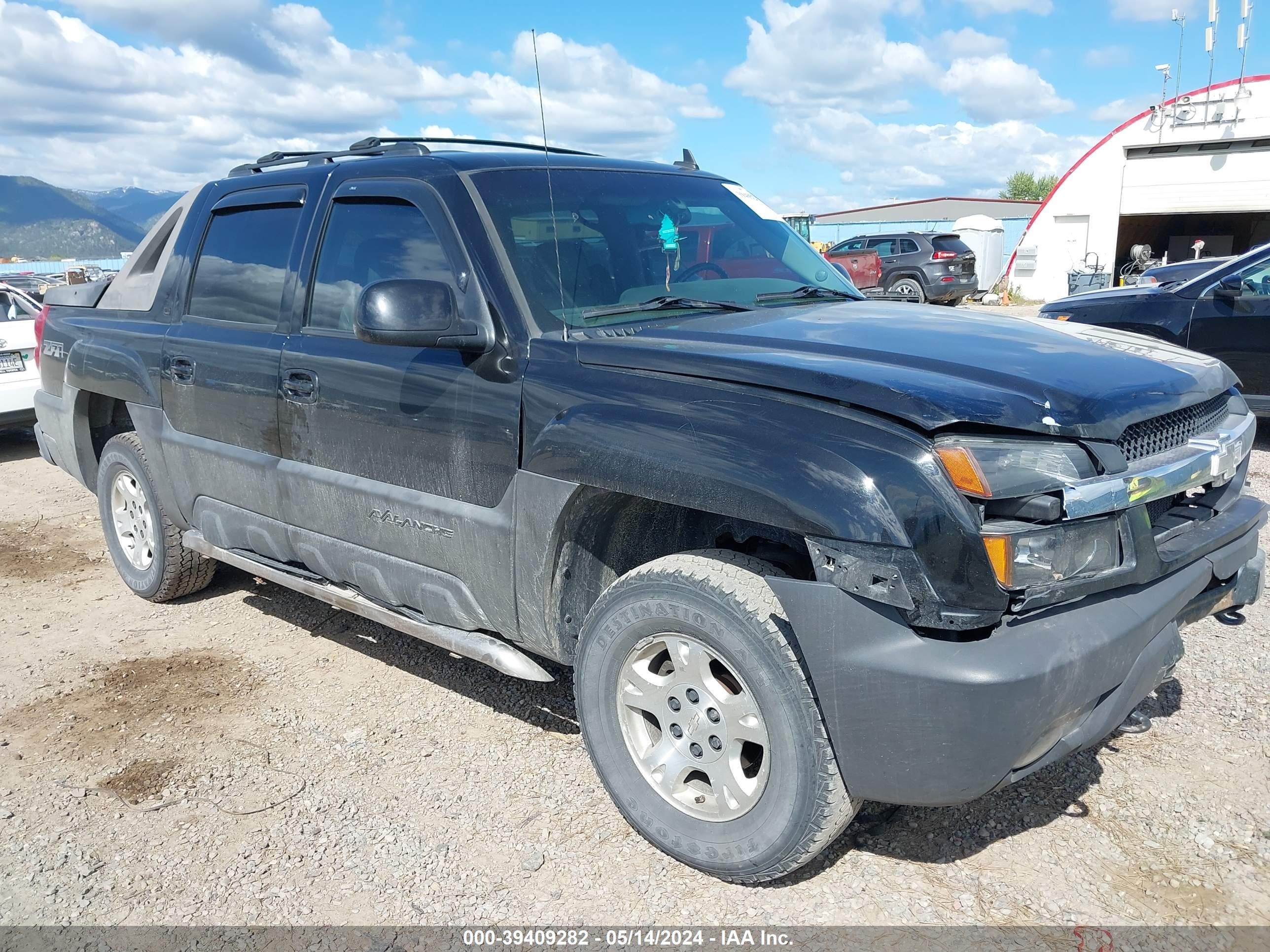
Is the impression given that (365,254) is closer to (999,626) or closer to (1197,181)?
(999,626)

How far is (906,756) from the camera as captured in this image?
224 centimetres

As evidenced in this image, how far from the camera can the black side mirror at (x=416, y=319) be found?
2.81 metres

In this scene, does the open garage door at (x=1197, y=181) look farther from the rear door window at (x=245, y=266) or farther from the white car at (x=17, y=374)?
the rear door window at (x=245, y=266)

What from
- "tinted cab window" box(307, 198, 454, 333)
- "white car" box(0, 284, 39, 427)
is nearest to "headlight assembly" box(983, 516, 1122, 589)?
"tinted cab window" box(307, 198, 454, 333)

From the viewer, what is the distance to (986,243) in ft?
101

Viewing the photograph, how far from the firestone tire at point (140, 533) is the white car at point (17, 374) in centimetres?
440

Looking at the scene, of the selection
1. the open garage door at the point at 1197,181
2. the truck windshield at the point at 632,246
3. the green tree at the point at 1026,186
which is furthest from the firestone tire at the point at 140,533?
the green tree at the point at 1026,186

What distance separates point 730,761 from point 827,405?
0.99 m

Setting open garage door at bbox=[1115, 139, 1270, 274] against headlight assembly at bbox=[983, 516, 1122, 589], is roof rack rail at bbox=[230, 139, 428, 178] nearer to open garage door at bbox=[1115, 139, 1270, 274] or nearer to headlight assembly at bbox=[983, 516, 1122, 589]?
headlight assembly at bbox=[983, 516, 1122, 589]

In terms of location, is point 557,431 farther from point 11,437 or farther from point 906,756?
point 11,437

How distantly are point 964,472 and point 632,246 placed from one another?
1616mm

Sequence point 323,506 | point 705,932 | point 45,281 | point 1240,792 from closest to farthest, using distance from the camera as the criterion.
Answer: point 705,932, point 1240,792, point 323,506, point 45,281

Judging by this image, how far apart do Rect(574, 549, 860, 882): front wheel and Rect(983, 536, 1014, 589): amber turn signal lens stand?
0.52 metres

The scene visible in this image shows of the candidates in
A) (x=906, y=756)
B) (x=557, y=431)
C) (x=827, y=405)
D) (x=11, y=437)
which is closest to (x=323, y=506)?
(x=557, y=431)
